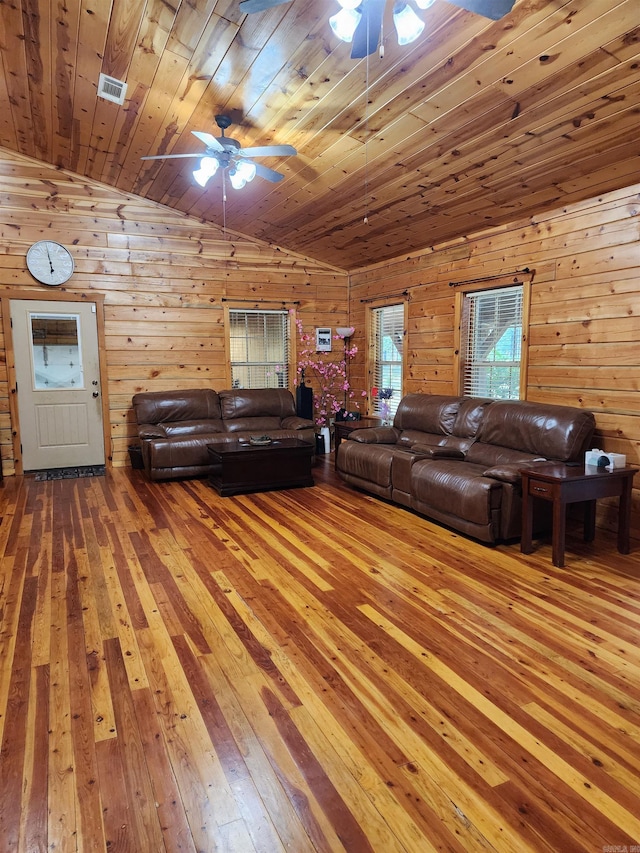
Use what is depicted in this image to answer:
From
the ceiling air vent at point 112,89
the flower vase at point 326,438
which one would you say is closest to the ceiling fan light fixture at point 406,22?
the ceiling air vent at point 112,89

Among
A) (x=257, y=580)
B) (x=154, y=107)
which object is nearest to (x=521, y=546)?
(x=257, y=580)

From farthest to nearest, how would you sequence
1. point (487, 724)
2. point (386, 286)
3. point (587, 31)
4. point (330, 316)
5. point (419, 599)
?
point (330, 316), point (386, 286), point (419, 599), point (587, 31), point (487, 724)

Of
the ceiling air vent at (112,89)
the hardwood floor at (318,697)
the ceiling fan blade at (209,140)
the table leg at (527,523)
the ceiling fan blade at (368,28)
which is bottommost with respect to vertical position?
the hardwood floor at (318,697)

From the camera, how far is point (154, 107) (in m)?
3.92

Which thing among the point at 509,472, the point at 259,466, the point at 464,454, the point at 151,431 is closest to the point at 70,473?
the point at 151,431

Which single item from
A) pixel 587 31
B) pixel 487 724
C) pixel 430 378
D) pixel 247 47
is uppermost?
pixel 247 47

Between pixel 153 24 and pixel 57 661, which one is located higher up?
pixel 153 24

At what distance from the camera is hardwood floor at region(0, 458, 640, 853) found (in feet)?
4.82

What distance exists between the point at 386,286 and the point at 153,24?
13.3 ft

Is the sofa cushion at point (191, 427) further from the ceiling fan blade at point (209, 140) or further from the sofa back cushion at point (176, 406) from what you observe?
the ceiling fan blade at point (209, 140)

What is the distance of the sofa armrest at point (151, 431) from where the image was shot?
559cm

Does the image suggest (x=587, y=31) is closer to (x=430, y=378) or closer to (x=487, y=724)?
(x=487, y=724)

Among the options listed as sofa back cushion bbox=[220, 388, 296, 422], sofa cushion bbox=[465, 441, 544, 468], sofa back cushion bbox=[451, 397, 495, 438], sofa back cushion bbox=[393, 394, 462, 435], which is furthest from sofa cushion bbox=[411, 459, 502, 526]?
sofa back cushion bbox=[220, 388, 296, 422]

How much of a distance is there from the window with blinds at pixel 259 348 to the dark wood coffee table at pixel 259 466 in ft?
6.24
